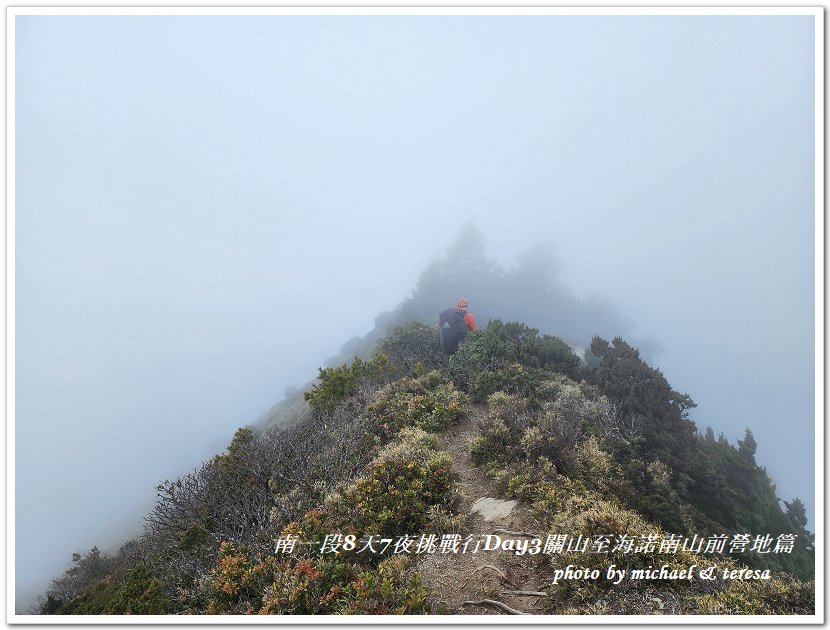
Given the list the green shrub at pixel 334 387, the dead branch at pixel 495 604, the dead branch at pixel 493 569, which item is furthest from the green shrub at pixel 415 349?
the dead branch at pixel 495 604

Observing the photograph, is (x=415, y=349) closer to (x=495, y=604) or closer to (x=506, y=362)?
(x=506, y=362)

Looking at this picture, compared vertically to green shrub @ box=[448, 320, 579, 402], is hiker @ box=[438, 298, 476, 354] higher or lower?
higher

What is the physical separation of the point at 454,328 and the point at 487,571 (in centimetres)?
956

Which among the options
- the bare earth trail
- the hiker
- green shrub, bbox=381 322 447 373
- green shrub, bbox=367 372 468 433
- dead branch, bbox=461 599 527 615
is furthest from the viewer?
green shrub, bbox=381 322 447 373

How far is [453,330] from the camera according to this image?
13.3 metres

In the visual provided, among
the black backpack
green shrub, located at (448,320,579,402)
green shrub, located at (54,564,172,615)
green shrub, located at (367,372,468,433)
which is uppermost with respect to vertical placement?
the black backpack

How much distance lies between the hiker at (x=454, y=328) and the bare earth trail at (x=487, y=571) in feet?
25.8

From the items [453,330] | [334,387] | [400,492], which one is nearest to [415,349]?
[453,330]

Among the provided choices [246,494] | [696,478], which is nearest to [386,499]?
[246,494]

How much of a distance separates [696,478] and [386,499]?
20.3 feet

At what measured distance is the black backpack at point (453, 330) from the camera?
13.3m

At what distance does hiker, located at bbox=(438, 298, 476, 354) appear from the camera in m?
13.3

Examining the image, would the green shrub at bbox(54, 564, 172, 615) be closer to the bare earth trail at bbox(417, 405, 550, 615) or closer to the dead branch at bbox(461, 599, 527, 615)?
the bare earth trail at bbox(417, 405, 550, 615)

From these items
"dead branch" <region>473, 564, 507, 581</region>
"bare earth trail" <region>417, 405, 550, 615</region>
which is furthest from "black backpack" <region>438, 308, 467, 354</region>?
"dead branch" <region>473, 564, 507, 581</region>
